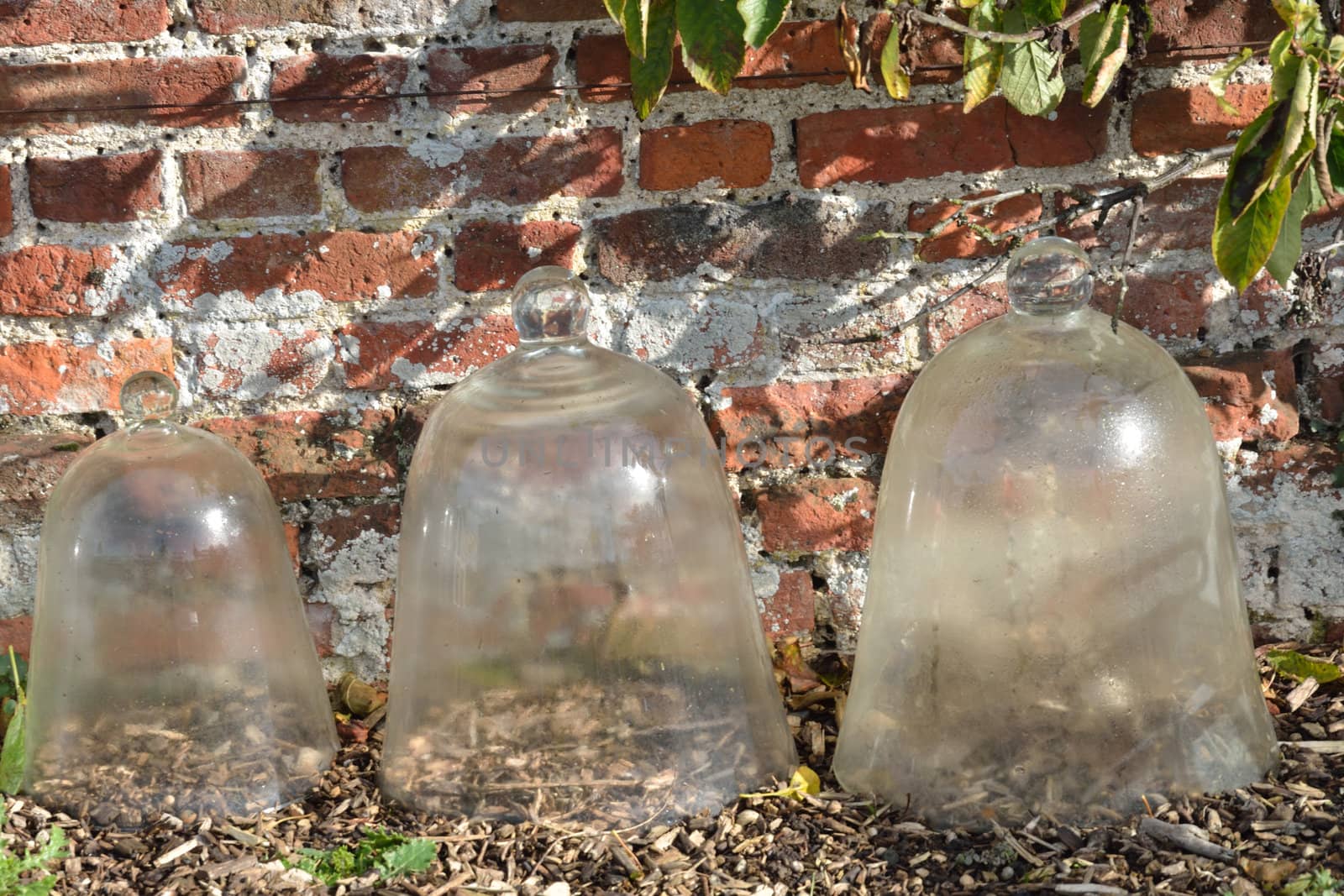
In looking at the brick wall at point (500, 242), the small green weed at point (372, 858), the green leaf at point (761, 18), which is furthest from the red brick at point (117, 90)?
the small green weed at point (372, 858)

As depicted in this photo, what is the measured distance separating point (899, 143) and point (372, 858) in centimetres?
100

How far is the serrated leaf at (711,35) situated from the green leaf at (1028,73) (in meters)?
0.31

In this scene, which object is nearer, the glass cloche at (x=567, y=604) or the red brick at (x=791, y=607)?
the glass cloche at (x=567, y=604)

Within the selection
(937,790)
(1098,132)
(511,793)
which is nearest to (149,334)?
(511,793)

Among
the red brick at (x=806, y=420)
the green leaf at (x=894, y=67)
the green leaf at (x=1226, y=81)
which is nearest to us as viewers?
the green leaf at (x=1226, y=81)

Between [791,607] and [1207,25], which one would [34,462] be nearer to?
[791,607]

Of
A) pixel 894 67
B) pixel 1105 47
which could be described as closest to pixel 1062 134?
pixel 1105 47

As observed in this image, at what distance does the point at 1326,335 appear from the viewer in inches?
63.6

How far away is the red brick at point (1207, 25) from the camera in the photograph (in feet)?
5.00

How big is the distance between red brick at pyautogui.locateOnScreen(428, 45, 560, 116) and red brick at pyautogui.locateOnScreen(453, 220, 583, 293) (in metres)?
0.14

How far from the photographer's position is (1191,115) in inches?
61.0

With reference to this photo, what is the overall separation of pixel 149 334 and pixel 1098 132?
3.86 feet

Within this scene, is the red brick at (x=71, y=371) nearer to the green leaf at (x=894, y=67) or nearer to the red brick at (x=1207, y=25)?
the green leaf at (x=894, y=67)

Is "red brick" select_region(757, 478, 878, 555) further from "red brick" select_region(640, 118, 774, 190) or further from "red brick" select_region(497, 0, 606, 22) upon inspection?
"red brick" select_region(497, 0, 606, 22)
